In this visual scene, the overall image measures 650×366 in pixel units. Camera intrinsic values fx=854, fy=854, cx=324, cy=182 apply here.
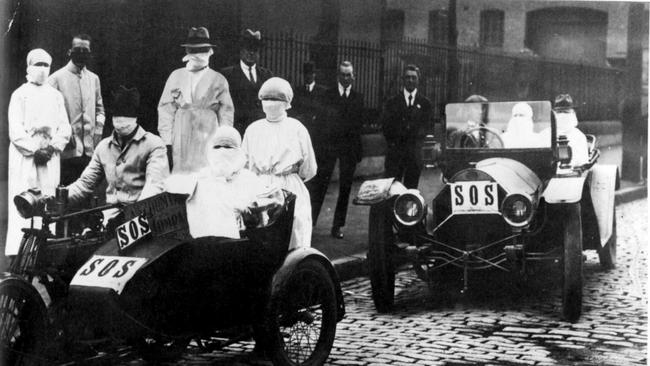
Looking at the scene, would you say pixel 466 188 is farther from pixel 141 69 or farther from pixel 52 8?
pixel 52 8

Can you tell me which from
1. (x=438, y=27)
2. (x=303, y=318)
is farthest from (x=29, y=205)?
(x=438, y=27)

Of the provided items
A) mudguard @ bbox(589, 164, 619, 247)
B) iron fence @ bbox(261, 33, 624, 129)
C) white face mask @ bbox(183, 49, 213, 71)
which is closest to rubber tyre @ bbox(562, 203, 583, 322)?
mudguard @ bbox(589, 164, 619, 247)

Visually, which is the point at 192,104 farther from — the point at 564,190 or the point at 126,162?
the point at 564,190

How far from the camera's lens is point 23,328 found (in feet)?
12.7

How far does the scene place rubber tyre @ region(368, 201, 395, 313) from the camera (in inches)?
230

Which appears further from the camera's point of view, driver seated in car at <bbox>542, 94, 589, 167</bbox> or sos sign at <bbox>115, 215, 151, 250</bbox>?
driver seated in car at <bbox>542, 94, 589, 167</bbox>

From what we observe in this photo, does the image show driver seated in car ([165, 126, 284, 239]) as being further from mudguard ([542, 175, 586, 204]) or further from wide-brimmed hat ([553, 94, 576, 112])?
wide-brimmed hat ([553, 94, 576, 112])

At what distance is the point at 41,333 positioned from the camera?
3840 millimetres

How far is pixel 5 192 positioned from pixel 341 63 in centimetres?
390

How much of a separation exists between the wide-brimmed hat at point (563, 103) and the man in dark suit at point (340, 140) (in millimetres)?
1847

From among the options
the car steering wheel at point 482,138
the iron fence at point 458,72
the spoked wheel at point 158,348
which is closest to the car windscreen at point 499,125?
the car steering wheel at point 482,138

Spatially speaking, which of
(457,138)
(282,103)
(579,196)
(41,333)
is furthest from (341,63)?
(41,333)

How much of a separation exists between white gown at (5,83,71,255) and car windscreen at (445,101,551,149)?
3050 millimetres

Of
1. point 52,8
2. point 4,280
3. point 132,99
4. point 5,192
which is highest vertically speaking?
point 52,8
